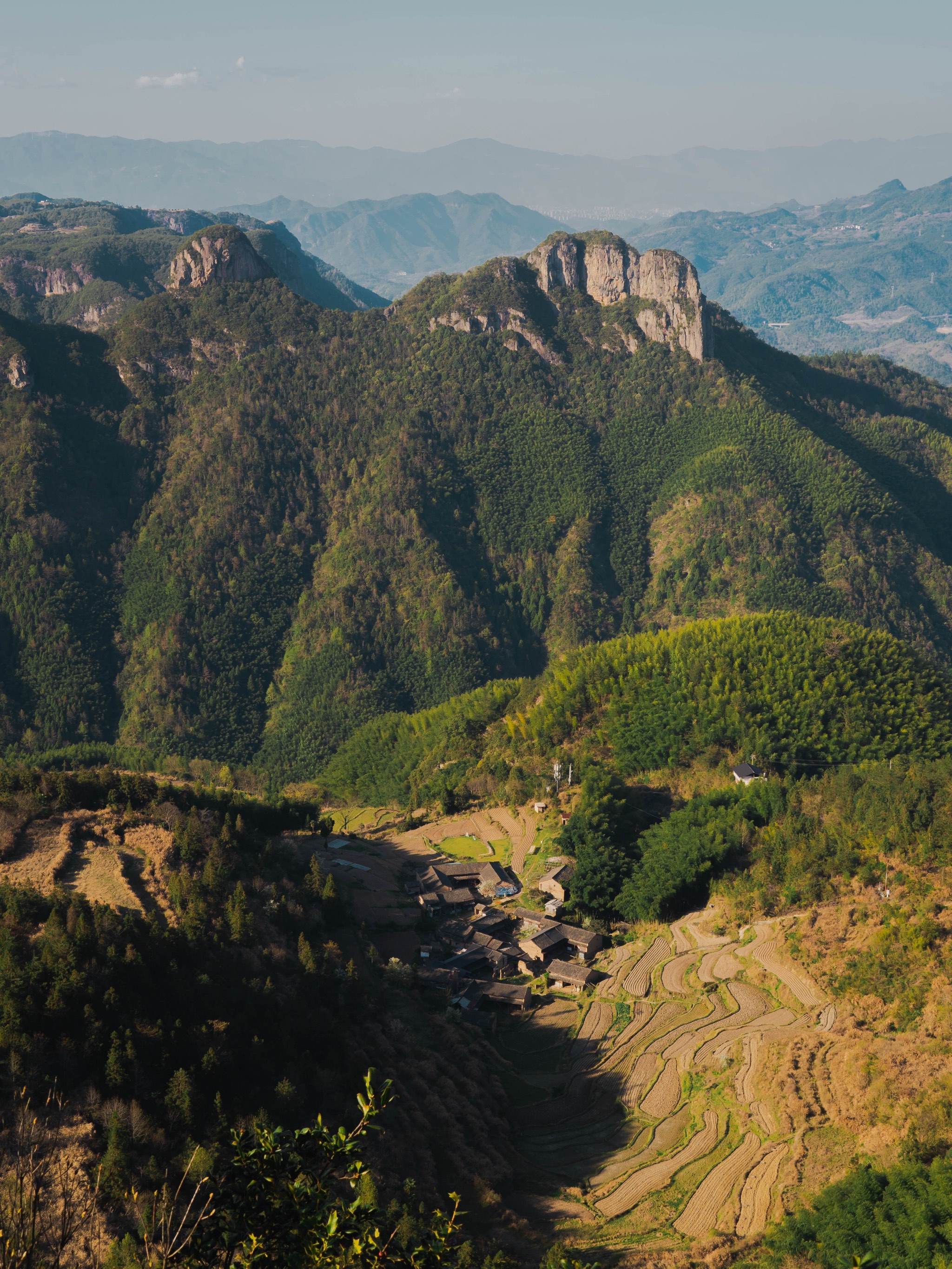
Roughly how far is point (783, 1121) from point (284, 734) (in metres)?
137

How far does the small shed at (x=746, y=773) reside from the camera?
96125 millimetres

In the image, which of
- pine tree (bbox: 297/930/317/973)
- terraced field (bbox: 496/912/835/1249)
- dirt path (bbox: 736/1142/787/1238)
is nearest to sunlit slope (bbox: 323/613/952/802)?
terraced field (bbox: 496/912/835/1249)

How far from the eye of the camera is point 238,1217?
793 inches

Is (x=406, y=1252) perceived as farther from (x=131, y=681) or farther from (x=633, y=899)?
(x=131, y=681)

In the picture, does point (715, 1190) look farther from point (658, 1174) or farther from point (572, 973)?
point (572, 973)

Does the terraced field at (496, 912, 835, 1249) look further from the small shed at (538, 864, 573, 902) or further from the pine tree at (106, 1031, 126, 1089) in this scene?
the pine tree at (106, 1031, 126, 1089)

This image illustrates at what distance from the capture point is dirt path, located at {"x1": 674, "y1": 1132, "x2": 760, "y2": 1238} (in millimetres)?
48719

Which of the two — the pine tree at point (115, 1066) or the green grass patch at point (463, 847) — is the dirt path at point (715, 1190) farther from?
the green grass patch at point (463, 847)

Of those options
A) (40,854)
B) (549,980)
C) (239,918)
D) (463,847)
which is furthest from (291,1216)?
(463,847)

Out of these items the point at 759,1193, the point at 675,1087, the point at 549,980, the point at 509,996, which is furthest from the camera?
the point at 549,980

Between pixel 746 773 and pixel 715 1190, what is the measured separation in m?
50.3

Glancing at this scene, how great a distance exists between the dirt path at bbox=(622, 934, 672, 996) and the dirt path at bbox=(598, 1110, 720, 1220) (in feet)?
46.1

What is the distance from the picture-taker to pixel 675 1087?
2379 inches

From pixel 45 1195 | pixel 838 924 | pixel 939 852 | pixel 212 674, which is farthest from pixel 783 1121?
pixel 212 674
